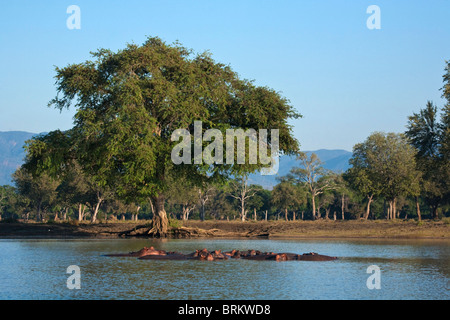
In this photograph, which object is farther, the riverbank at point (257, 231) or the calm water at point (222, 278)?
the riverbank at point (257, 231)

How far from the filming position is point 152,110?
48.8 metres

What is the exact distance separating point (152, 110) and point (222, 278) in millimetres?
28537

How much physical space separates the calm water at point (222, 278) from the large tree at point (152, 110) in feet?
50.2

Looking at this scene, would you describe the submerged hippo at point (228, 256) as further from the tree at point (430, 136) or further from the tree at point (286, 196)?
the tree at point (286, 196)

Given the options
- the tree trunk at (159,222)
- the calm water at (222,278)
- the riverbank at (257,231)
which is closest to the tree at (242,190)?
the riverbank at (257,231)

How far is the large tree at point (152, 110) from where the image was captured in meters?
45.2

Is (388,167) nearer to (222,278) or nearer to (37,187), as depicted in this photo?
(37,187)

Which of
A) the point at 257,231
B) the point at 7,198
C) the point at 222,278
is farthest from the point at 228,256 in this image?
the point at 7,198

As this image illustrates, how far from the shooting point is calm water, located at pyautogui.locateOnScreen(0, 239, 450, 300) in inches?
739

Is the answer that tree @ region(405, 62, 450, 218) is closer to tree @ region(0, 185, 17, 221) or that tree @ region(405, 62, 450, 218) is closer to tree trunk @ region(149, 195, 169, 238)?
tree trunk @ region(149, 195, 169, 238)
